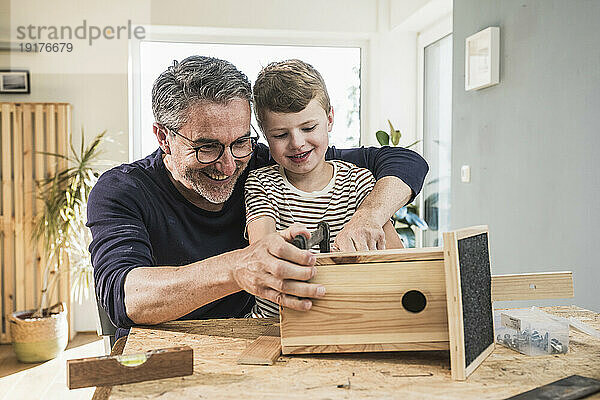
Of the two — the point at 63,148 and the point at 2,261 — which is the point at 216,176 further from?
the point at 2,261

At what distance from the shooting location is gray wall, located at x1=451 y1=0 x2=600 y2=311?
2.32 metres

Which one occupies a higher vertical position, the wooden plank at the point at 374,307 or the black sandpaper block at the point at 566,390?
the wooden plank at the point at 374,307

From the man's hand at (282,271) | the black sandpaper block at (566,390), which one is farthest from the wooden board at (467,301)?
the man's hand at (282,271)

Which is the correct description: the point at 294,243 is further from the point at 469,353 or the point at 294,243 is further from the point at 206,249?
the point at 206,249

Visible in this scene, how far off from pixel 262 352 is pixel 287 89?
692 mm

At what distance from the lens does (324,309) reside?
103 cm

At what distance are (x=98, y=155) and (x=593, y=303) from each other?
351 cm

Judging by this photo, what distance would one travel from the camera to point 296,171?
155 centimetres

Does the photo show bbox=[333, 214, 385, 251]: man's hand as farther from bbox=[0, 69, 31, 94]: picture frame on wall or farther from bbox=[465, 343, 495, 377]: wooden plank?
bbox=[0, 69, 31, 94]: picture frame on wall

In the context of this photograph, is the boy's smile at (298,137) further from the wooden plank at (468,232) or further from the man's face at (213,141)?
the wooden plank at (468,232)

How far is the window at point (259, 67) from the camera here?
493cm

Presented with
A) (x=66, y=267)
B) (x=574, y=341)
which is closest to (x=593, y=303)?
(x=574, y=341)

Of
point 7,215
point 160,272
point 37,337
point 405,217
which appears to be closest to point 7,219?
point 7,215

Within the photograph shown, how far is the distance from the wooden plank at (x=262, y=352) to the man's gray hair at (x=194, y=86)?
66 centimetres
